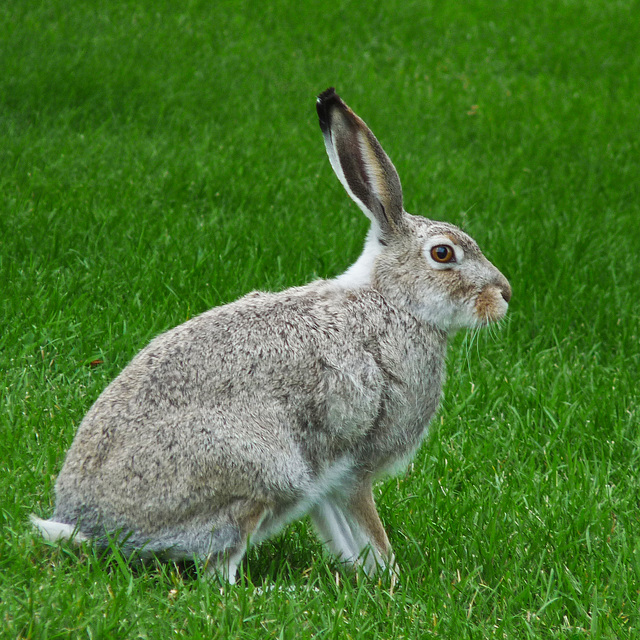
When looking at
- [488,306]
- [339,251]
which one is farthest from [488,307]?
[339,251]

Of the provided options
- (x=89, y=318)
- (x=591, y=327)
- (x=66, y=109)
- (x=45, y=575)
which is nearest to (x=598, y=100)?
(x=591, y=327)

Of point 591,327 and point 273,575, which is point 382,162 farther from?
point 591,327

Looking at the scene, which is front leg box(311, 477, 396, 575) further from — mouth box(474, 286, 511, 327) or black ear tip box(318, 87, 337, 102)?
black ear tip box(318, 87, 337, 102)

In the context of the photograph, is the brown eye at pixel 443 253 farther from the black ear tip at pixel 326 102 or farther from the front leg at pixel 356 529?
the front leg at pixel 356 529

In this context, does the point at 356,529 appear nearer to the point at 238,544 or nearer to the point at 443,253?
the point at 238,544

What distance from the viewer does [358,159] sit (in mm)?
4195

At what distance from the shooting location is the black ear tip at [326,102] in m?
4.01

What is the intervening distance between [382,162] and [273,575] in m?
1.86

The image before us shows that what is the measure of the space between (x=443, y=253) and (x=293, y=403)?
3.50 ft

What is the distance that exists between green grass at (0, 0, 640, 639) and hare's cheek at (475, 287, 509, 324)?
0.69 ft

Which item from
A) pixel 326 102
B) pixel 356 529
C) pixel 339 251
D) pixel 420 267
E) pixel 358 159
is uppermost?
pixel 326 102

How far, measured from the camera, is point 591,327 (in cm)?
656

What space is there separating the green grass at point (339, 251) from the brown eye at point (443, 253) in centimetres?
44

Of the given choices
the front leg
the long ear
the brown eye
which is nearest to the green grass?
the front leg
